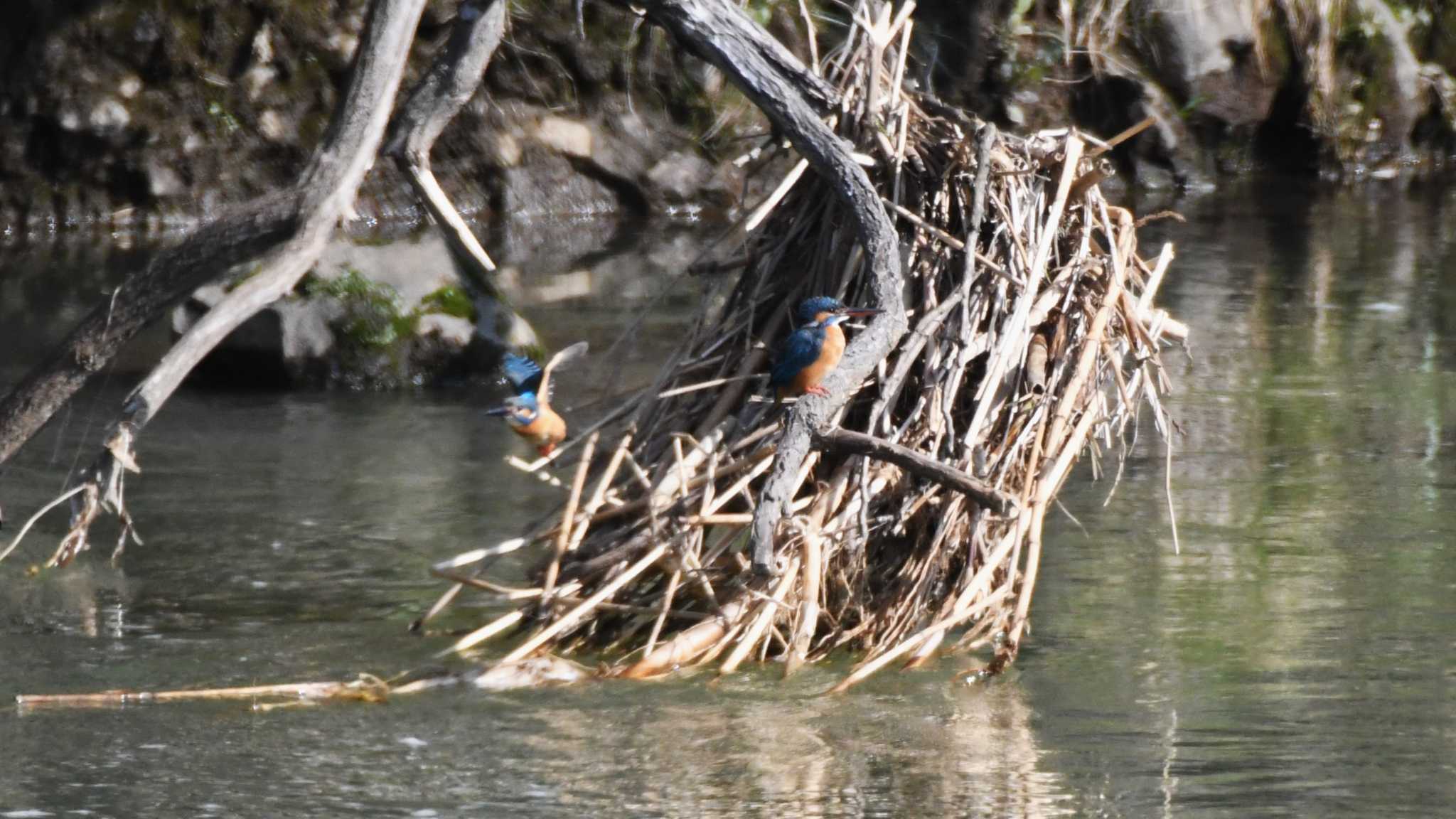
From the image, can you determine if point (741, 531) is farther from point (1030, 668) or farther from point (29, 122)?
point (29, 122)

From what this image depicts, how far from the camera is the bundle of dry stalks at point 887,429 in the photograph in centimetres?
552

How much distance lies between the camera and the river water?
4.62 metres

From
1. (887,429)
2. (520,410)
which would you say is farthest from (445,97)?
(887,429)

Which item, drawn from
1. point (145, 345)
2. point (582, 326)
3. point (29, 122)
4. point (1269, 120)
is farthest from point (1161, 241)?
point (29, 122)

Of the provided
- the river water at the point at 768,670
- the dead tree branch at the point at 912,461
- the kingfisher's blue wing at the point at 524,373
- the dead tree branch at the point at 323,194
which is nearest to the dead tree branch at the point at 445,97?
the dead tree branch at the point at 323,194

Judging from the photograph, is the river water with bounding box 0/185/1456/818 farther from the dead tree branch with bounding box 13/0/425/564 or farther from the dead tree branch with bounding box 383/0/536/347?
the dead tree branch with bounding box 383/0/536/347

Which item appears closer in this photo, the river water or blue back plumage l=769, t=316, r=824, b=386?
the river water

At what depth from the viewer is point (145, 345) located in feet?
37.5

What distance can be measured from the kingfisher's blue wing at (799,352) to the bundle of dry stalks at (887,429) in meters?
0.17

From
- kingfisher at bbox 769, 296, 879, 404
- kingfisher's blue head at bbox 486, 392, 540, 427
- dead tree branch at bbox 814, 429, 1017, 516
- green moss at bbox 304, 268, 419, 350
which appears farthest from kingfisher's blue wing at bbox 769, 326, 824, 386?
green moss at bbox 304, 268, 419, 350

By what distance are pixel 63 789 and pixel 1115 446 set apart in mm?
5407

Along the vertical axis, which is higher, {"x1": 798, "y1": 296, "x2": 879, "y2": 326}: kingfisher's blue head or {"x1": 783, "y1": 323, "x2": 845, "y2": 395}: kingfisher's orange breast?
{"x1": 798, "y1": 296, "x2": 879, "y2": 326}: kingfisher's blue head

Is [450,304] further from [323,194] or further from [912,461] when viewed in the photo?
[323,194]

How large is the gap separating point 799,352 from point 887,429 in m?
0.49
